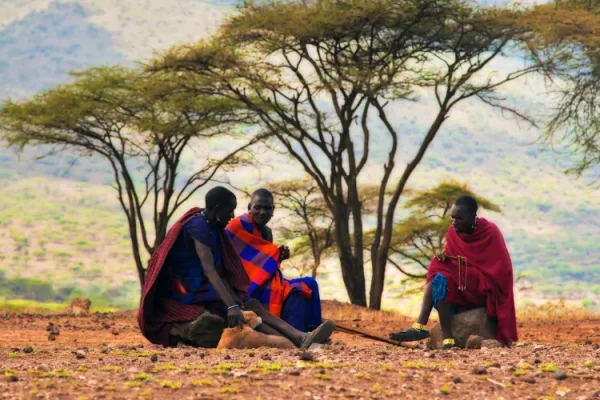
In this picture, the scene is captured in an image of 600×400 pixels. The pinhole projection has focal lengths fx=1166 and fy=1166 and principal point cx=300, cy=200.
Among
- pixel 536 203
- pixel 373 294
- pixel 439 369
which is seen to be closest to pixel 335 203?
pixel 373 294

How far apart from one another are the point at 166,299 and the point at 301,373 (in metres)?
3.20

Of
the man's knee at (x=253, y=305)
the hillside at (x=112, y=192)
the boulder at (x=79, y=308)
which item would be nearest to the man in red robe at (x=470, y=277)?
the man's knee at (x=253, y=305)

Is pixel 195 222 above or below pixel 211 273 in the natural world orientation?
above

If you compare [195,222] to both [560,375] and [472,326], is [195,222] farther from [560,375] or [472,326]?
[560,375]

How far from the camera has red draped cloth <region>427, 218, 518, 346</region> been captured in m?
10.3

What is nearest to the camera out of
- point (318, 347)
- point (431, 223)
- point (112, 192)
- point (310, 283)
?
point (318, 347)

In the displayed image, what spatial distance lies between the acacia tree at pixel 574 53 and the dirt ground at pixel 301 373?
476 inches

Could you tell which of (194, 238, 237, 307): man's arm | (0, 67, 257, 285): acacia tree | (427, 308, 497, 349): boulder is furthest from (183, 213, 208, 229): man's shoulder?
(0, 67, 257, 285): acacia tree

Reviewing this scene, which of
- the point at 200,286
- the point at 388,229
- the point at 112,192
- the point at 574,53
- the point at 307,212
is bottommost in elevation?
the point at 200,286

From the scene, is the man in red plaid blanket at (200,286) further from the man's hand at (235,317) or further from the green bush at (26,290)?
the green bush at (26,290)

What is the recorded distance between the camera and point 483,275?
33.8 ft

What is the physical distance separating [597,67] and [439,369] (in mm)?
15848

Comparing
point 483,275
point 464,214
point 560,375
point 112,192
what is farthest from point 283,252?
point 112,192

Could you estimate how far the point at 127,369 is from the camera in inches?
295
